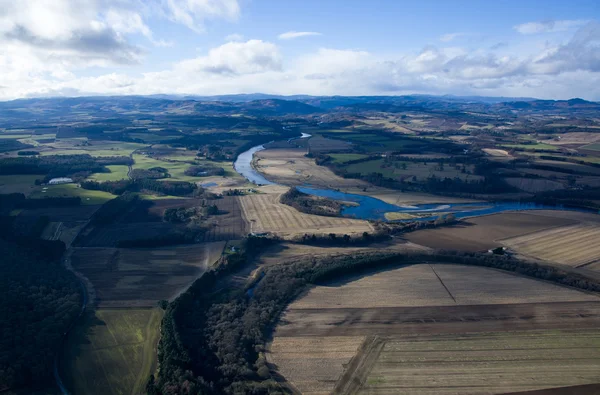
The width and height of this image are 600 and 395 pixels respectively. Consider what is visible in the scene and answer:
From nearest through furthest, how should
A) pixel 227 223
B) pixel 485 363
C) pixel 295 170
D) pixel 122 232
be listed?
1. pixel 485 363
2. pixel 122 232
3. pixel 227 223
4. pixel 295 170

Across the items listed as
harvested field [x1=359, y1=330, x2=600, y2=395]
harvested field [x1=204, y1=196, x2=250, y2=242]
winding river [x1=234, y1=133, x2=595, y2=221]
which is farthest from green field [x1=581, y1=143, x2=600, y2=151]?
harvested field [x1=359, y1=330, x2=600, y2=395]

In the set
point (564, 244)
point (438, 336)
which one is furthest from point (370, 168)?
point (438, 336)

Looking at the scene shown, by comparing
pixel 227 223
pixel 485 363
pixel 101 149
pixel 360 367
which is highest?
pixel 101 149

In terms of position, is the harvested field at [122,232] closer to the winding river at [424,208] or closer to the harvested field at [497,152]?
the winding river at [424,208]

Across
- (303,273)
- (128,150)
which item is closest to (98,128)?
(128,150)

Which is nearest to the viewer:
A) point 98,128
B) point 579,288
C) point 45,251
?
point 579,288

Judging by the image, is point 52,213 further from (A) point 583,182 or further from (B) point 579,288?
(A) point 583,182

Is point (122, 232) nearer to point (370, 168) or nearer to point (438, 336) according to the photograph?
point (438, 336)
